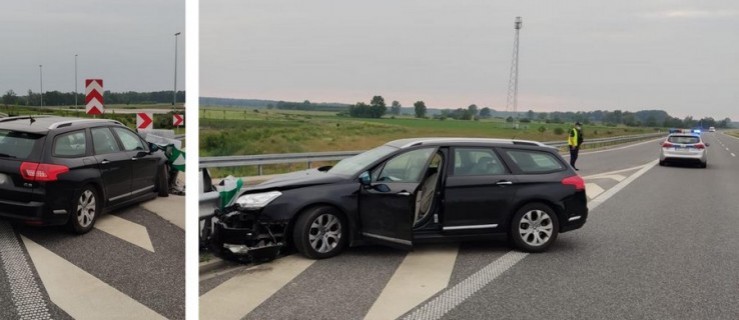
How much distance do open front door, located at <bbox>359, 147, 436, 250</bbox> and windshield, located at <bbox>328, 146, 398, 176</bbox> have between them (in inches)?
5.4

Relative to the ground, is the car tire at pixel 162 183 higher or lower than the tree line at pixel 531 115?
lower

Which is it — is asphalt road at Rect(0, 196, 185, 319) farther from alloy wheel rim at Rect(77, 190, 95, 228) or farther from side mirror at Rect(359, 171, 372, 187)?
side mirror at Rect(359, 171, 372, 187)

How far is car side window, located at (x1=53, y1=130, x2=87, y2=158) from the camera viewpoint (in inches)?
57.4

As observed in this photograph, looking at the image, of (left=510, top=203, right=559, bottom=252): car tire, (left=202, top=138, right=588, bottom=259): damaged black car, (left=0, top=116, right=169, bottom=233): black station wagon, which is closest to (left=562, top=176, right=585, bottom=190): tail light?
(left=202, top=138, right=588, bottom=259): damaged black car

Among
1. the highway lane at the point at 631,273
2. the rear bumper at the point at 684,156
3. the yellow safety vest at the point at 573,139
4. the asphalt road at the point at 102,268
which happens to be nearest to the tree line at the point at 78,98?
the asphalt road at the point at 102,268

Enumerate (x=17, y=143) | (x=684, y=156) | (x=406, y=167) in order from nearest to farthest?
(x=17, y=143) → (x=406, y=167) → (x=684, y=156)

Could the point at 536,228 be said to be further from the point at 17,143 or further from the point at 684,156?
the point at 684,156

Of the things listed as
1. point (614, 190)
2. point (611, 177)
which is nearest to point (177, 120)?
point (614, 190)

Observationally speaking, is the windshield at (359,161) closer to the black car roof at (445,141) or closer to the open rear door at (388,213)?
the black car roof at (445,141)

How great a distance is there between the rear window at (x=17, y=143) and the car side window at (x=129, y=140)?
236 millimetres

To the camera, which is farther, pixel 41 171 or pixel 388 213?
pixel 388 213

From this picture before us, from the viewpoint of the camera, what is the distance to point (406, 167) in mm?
4570

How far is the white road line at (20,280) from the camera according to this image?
1468 mm

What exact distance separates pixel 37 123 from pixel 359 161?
135 inches
